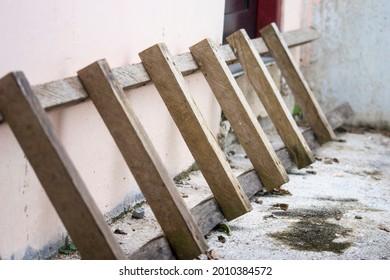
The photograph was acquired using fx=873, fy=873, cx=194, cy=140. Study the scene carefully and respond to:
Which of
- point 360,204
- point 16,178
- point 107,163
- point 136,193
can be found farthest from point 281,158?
point 16,178

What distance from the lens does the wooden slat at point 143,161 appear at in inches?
151

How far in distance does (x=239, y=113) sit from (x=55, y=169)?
2.05 metres

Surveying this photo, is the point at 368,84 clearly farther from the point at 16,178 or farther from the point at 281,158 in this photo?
the point at 16,178

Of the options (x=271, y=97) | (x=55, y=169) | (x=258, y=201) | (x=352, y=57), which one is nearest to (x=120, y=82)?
(x=55, y=169)

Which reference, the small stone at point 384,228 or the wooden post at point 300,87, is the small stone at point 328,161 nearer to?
the wooden post at point 300,87

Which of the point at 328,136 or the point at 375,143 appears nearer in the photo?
the point at 328,136

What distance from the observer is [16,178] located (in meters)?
3.68

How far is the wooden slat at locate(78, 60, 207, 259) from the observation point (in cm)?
384

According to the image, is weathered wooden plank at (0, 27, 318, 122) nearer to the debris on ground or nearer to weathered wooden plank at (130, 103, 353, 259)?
weathered wooden plank at (130, 103, 353, 259)

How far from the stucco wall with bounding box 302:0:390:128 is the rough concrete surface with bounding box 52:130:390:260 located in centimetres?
135

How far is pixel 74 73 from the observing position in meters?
4.05

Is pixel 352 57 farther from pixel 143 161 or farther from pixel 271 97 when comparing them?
pixel 143 161

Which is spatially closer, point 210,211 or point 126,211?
point 210,211
